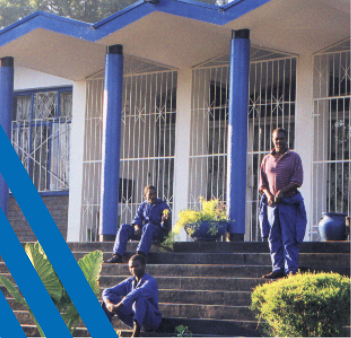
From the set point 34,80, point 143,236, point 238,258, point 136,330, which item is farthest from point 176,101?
point 136,330

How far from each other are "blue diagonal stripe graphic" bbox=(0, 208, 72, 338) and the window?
1124 centimetres

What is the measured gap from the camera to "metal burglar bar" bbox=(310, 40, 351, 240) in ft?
34.1

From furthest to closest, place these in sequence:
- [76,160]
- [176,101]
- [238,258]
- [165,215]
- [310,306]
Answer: [76,160] < [176,101] < [165,215] < [238,258] < [310,306]

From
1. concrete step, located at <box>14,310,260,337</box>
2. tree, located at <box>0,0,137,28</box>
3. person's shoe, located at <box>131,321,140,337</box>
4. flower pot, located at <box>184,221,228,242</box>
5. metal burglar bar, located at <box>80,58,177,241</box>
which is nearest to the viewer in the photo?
person's shoe, located at <box>131,321,140,337</box>

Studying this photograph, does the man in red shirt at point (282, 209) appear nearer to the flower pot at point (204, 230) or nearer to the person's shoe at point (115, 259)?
the flower pot at point (204, 230)

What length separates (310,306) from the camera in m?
5.49

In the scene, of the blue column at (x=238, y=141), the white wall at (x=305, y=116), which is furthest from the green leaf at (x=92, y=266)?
the white wall at (x=305, y=116)

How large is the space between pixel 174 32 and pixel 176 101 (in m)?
1.87

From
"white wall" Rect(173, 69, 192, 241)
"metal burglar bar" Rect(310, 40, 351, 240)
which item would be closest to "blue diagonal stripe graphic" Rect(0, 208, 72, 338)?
"metal burglar bar" Rect(310, 40, 351, 240)

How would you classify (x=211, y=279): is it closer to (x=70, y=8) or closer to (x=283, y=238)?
(x=283, y=238)

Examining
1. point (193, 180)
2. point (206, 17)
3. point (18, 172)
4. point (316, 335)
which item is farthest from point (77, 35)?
point (18, 172)

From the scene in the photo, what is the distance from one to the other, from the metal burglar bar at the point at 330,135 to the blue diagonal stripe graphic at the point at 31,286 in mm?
8910

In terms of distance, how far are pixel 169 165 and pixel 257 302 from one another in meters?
5.90

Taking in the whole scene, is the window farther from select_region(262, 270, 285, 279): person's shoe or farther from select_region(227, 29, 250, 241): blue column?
select_region(262, 270, 285, 279): person's shoe
